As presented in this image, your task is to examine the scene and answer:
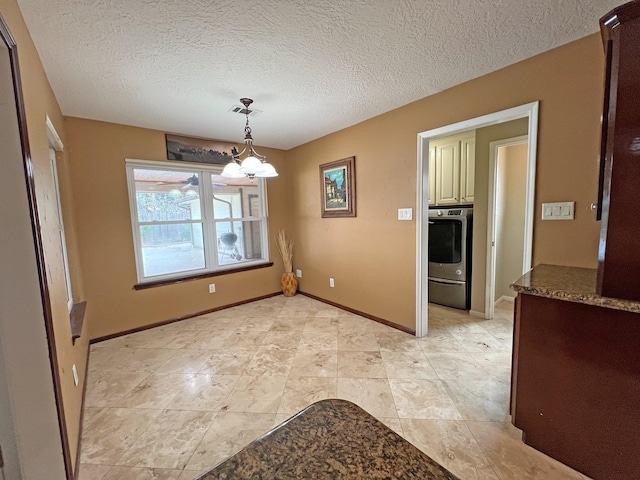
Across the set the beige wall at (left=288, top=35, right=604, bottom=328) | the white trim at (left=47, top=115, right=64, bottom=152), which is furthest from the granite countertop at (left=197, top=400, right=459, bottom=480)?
the white trim at (left=47, top=115, right=64, bottom=152)

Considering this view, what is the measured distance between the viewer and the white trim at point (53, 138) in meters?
1.82

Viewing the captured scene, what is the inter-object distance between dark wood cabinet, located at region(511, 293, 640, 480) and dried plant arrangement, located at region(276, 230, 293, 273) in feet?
10.0

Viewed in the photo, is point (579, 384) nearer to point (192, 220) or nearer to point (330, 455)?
point (330, 455)

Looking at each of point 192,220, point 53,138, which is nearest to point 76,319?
point 53,138

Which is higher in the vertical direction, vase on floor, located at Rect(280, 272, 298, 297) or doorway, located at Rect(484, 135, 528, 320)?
doorway, located at Rect(484, 135, 528, 320)

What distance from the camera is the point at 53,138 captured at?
80.2 inches

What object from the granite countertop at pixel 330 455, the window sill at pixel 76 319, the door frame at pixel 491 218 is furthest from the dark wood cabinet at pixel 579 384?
the window sill at pixel 76 319

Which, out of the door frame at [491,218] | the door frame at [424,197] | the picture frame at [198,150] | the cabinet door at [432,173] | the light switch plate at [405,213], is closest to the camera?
the door frame at [424,197]

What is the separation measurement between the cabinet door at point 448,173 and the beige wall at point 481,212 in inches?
10.9

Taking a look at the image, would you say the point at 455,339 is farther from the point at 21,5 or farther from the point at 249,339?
the point at 21,5

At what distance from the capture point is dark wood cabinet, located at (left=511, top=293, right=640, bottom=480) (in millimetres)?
1129

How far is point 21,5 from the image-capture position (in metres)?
1.21

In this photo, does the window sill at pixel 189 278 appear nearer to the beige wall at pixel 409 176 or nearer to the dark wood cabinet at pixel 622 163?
the beige wall at pixel 409 176

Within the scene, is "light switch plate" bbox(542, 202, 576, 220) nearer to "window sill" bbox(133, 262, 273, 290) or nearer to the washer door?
the washer door
